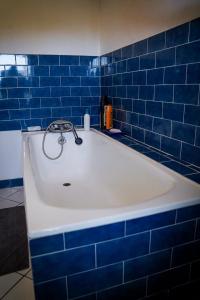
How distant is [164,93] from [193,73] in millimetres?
282

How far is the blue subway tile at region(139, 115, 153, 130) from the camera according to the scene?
1.74 meters

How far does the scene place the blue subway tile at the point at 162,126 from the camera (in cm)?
154


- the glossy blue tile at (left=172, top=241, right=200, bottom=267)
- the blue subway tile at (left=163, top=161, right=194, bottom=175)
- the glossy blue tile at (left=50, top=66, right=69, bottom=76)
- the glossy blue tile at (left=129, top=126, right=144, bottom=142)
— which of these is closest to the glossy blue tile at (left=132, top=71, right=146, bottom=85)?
the glossy blue tile at (left=129, top=126, right=144, bottom=142)

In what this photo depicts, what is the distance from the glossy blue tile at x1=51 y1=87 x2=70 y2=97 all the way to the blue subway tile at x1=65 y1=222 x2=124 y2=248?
1.91 metres

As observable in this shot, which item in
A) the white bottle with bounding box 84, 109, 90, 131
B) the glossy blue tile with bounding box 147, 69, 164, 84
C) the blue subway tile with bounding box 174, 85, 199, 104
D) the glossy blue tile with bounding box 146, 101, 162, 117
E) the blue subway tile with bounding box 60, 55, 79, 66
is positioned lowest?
the white bottle with bounding box 84, 109, 90, 131

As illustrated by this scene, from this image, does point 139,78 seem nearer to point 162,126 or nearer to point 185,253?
point 162,126

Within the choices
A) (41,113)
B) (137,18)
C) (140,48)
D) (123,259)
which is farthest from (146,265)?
(41,113)

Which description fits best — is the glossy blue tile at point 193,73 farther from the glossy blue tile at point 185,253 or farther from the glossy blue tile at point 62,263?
the glossy blue tile at point 62,263

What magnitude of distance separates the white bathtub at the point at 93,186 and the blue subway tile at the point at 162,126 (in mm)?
219

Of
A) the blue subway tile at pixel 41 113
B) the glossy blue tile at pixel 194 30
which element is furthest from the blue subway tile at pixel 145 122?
the blue subway tile at pixel 41 113

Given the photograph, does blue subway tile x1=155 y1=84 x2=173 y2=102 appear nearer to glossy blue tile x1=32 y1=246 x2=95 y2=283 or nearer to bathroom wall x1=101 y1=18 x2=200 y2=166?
bathroom wall x1=101 y1=18 x2=200 y2=166

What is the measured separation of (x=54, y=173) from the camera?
237cm

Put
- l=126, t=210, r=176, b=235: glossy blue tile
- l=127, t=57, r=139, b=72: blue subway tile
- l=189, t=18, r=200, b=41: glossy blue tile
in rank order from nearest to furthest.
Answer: l=126, t=210, r=176, b=235: glossy blue tile → l=189, t=18, r=200, b=41: glossy blue tile → l=127, t=57, r=139, b=72: blue subway tile

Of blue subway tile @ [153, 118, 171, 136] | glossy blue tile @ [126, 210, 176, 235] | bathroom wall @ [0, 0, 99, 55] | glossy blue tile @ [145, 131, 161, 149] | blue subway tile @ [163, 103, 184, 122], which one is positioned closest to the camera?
glossy blue tile @ [126, 210, 176, 235]
